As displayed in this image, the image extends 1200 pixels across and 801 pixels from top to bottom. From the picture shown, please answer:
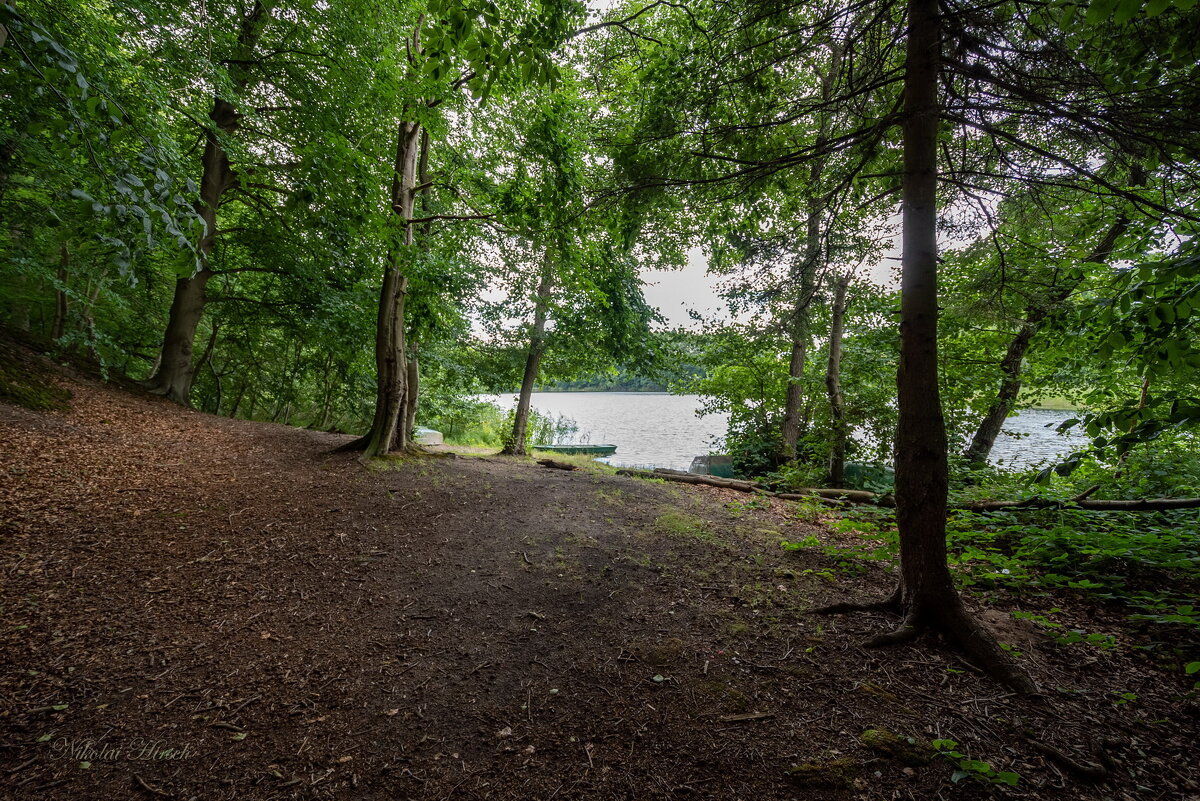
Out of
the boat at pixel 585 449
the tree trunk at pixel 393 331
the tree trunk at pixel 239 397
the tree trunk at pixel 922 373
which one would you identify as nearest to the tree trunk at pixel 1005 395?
the tree trunk at pixel 922 373

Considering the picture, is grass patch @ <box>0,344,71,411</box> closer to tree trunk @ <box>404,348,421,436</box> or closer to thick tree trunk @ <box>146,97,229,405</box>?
thick tree trunk @ <box>146,97,229,405</box>

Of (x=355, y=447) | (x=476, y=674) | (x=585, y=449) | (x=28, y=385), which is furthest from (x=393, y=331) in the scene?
(x=585, y=449)

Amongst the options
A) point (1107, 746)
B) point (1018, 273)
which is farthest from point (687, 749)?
point (1018, 273)

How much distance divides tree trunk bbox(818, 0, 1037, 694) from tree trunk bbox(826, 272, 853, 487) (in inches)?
224

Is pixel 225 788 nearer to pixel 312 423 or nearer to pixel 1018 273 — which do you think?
pixel 1018 273

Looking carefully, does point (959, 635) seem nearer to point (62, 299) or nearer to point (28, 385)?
point (28, 385)

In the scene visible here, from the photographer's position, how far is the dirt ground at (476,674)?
187cm

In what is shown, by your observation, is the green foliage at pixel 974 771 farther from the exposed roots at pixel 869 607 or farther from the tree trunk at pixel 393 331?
the tree trunk at pixel 393 331

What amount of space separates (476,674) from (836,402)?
316 inches

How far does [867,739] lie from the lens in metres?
2.01

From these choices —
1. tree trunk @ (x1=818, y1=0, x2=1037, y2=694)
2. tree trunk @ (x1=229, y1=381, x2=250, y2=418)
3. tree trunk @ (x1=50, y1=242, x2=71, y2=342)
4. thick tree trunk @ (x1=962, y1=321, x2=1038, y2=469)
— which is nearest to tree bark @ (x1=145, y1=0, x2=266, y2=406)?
tree trunk @ (x1=50, y1=242, x2=71, y2=342)

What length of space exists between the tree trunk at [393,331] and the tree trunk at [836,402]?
781 cm

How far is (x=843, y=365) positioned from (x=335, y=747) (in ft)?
34.6

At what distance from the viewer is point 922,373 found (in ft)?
9.12
